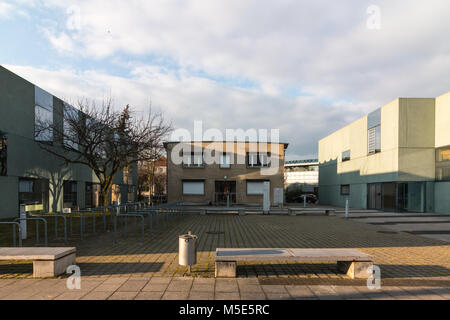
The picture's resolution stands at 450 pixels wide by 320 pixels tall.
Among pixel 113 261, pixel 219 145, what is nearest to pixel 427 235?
pixel 113 261

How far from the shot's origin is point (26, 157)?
58.1 ft

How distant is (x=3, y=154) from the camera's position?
15852 millimetres

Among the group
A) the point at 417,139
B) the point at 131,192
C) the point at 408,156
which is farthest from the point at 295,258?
the point at 131,192

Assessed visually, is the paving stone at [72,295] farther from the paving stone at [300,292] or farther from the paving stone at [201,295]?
the paving stone at [300,292]

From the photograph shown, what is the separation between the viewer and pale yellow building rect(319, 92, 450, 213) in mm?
20391

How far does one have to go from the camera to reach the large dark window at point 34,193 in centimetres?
1755

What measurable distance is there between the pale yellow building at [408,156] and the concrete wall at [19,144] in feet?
84.8

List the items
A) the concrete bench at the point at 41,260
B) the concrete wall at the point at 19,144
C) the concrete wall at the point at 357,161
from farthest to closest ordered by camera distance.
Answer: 1. the concrete wall at the point at 357,161
2. the concrete wall at the point at 19,144
3. the concrete bench at the point at 41,260

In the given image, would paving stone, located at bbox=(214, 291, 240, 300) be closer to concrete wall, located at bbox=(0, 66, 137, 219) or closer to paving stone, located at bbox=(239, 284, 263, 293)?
paving stone, located at bbox=(239, 284, 263, 293)

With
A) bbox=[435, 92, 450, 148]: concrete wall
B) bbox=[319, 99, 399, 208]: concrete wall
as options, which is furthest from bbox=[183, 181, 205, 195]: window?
bbox=[435, 92, 450, 148]: concrete wall

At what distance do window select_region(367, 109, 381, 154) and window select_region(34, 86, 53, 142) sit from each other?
2585 centimetres

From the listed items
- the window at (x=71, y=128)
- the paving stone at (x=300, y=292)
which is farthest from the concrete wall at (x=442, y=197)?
the window at (x=71, y=128)

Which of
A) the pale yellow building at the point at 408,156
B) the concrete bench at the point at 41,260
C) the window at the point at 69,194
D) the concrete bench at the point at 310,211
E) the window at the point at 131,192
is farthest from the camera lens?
the window at the point at 131,192
